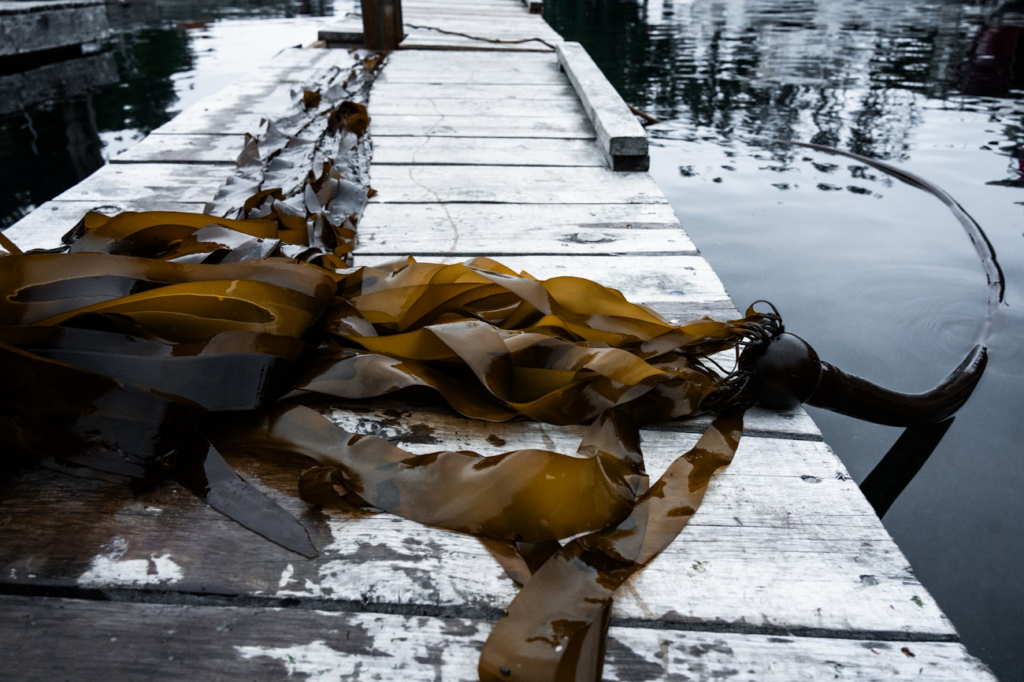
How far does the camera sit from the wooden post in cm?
483

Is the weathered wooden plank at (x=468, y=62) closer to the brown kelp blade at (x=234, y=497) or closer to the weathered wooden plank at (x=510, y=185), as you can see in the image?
the weathered wooden plank at (x=510, y=185)

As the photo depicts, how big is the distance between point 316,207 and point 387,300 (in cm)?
74

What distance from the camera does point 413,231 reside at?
6.33 ft

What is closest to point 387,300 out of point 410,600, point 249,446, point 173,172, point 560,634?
point 249,446

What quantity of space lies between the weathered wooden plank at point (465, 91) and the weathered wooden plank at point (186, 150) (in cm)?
97

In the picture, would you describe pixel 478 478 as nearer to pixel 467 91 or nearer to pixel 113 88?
pixel 467 91

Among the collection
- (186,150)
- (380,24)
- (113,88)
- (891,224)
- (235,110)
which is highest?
(380,24)

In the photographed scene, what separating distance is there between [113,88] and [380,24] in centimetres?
375

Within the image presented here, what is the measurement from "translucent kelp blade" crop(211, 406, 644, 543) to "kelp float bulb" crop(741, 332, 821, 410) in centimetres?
28

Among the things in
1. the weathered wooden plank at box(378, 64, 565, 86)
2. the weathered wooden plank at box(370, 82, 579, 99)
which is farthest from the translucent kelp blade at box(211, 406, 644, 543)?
the weathered wooden plank at box(378, 64, 565, 86)

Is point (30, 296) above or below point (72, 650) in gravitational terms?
above

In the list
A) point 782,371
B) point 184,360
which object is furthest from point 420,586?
point 782,371

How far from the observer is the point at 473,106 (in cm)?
338

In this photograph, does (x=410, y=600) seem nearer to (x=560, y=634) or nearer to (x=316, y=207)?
(x=560, y=634)
